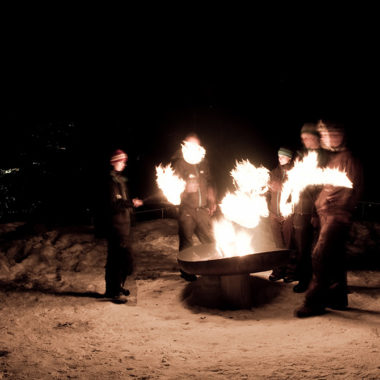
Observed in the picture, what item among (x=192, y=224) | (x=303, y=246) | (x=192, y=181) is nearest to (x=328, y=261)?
(x=303, y=246)

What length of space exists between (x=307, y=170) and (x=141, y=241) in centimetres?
540

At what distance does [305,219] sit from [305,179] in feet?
2.74

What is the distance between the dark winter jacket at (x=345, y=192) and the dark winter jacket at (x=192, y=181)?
2814mm

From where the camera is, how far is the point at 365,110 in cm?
2136

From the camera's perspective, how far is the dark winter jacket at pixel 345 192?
5.32 meters

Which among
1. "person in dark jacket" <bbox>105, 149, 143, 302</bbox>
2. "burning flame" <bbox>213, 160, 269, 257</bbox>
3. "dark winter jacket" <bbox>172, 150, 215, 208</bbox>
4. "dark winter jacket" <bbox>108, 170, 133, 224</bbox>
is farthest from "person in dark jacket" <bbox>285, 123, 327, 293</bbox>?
"dark winter jacket" <bbox>108, 170, 133, 224</bbox>

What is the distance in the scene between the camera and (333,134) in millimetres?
5434

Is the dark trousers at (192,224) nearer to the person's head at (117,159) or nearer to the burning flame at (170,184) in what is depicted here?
the burning flame at (170,184)

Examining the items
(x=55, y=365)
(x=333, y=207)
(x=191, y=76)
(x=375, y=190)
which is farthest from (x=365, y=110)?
(x=55, y=365)

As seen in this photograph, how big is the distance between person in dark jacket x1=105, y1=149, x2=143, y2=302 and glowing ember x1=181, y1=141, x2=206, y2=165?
1.56m

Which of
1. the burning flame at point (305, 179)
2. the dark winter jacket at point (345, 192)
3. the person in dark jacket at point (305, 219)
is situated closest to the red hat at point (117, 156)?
the burning flame at point (305, 179)

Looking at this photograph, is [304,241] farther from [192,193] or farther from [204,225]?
[192,193]

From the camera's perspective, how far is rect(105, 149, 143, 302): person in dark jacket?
650 centimetres

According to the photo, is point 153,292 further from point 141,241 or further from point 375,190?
point 375,190
